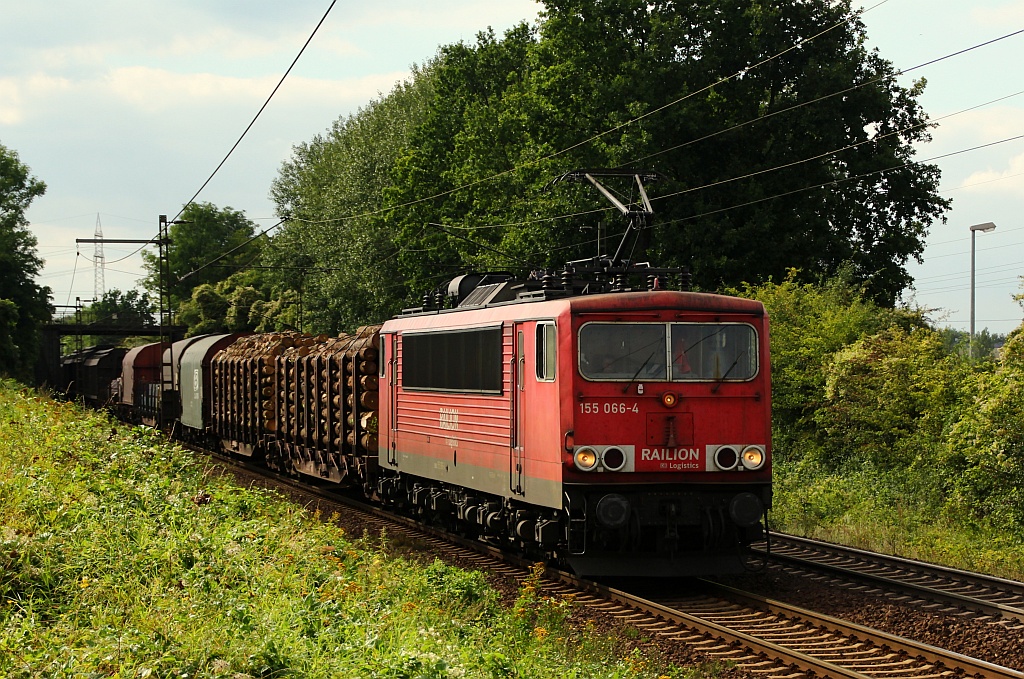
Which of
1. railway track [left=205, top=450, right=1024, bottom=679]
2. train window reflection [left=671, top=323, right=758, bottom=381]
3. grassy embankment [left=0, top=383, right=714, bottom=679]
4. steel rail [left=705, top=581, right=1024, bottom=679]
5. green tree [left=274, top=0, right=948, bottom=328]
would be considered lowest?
railway track [left=205, top=450, right=1024, bottom=679]

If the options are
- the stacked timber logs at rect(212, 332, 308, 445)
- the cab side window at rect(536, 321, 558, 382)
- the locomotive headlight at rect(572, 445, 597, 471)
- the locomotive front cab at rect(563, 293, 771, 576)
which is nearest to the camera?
the locomotive headlight at rect(572, 445, 597, 471)

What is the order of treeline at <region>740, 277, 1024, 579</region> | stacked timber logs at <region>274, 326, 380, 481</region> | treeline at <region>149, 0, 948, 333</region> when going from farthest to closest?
treeline at <region>149, 0, 948, 333</region> < stacked timber logs at <region>274, 326, 380, 481</region> < treeline at <region>740, 277, 1024, 579</region>

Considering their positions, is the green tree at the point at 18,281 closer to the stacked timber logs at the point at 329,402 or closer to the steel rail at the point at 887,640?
the stacked timber logs at the point at 329,402

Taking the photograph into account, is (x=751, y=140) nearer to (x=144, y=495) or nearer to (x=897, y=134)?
(x=897, y=134)

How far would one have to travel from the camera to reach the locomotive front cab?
39.7ft

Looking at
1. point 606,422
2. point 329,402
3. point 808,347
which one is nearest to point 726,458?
point 606,422

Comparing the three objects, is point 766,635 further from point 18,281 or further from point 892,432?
point 18,281

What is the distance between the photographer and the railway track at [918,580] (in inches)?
442

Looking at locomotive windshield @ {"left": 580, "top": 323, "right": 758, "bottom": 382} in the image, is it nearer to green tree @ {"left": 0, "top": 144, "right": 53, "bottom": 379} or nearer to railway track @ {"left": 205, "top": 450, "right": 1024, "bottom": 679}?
railway track @ {"left": 205, "top": 450, "right": 1024, "bottom": 679}

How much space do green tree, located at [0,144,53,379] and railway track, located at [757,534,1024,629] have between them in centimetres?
4252

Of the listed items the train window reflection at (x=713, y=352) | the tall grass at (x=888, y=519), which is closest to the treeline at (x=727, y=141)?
the tall grass at (x=888, y=519)

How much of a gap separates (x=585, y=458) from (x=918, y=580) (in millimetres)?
4257

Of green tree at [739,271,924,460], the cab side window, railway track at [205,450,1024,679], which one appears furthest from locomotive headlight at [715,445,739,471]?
green tree at [739,271,924,460]

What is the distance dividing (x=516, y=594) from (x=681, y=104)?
21.4m
